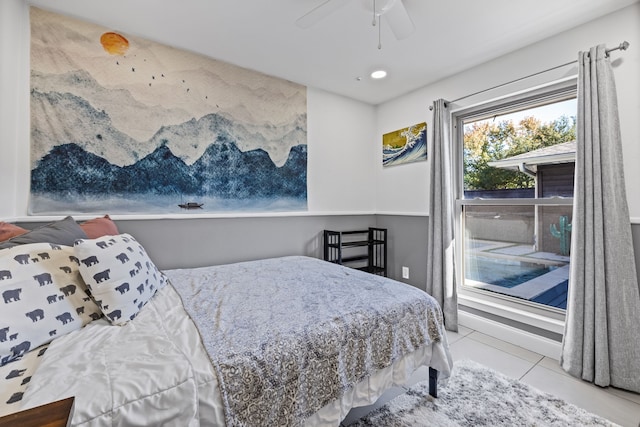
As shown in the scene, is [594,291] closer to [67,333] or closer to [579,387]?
[579,387]

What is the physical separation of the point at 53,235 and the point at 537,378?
117 inches

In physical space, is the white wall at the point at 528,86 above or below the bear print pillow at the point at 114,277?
above

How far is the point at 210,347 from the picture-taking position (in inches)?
39.6

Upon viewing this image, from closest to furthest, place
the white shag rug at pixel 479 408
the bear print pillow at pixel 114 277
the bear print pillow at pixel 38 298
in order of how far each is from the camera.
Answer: the bear print pillow at pixel 38 298, the bear print pillow at pixel 114 277, the white shag rug at pixel 479 408

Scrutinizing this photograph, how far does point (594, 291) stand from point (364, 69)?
246 centimetres

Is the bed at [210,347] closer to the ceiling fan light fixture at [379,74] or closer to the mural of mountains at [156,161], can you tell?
the mural of mountains at [156,161]

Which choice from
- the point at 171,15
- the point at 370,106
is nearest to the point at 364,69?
the point at 370,106

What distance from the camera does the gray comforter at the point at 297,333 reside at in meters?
0.97

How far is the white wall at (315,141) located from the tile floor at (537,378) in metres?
1.77

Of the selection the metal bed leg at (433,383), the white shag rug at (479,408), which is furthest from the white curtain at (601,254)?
the metal bed leg at (433,383)

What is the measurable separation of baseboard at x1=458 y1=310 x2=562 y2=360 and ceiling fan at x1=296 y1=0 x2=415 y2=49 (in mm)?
2440

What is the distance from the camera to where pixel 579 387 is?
5.78 ft

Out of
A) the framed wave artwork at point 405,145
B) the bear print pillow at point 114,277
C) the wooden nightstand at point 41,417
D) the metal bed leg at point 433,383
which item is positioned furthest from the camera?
the framed wave artwork at point 405,145

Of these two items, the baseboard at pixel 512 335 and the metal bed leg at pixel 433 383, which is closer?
the metal bed leg at pixel 433 383
